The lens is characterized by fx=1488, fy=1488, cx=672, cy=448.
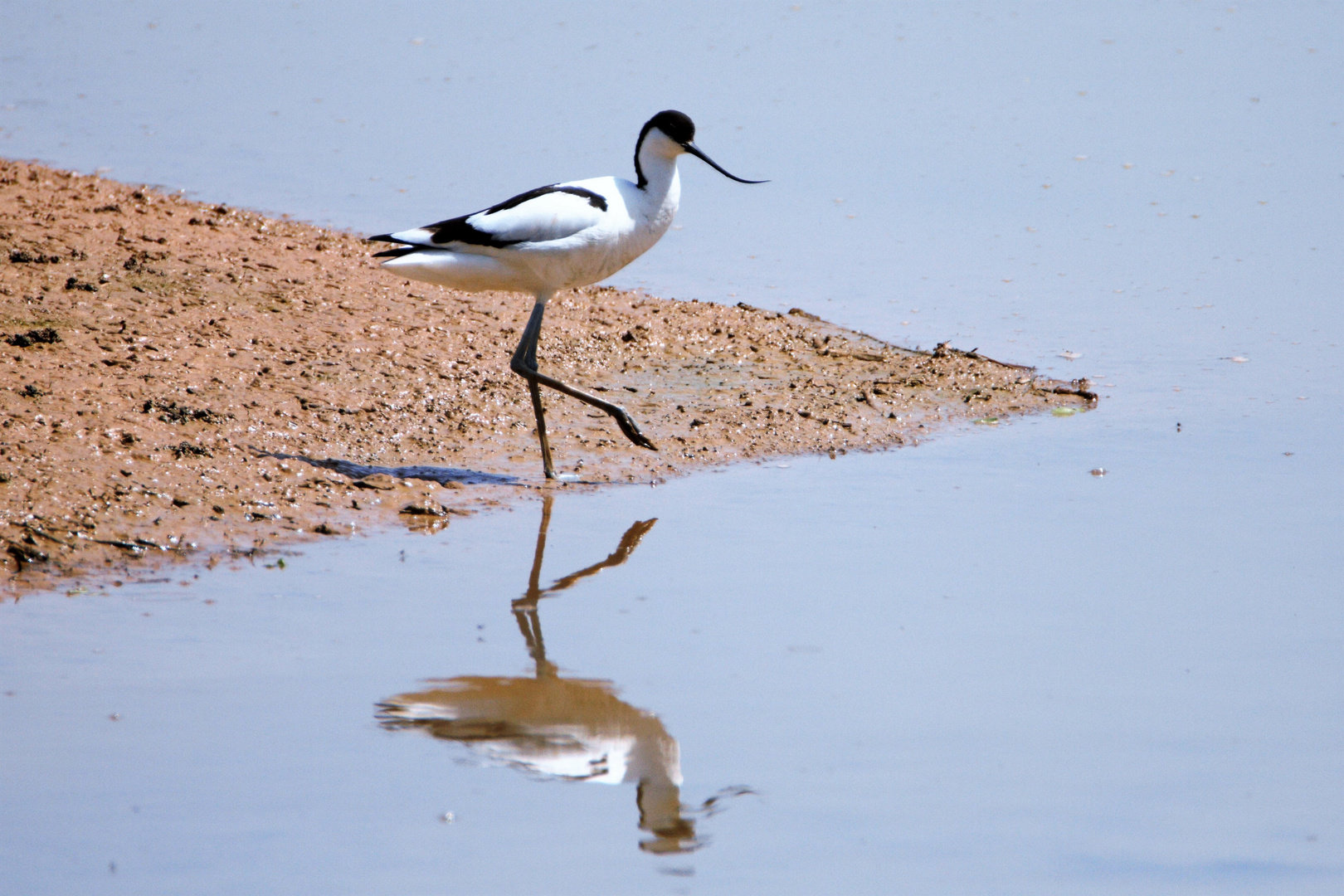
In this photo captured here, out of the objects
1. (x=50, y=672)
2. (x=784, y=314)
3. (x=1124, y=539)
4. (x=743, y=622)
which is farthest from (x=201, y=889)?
(x=784, y=314)

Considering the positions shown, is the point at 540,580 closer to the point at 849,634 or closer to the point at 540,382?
the point at 849,634

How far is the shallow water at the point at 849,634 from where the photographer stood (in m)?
3.32

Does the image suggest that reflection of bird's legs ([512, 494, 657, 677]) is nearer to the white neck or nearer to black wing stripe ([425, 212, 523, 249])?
black wing stripe ([425, 212, 523, 249])

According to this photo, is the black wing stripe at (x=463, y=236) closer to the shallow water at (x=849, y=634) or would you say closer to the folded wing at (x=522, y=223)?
the folded wing at (x=522, y=223)

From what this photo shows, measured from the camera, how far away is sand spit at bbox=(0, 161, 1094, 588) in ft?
16.9

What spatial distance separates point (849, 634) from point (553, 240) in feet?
7.13

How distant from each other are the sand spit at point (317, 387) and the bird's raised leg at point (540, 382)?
13 centimetres

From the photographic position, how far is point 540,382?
614 centimetres

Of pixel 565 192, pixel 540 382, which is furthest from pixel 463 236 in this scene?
pixel 540 382

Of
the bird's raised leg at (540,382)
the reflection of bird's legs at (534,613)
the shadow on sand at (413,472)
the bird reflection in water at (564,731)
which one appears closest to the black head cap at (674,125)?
the bird's raised leg at (540,382)

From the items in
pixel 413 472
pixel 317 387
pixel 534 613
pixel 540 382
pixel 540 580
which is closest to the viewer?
pixel 534 613

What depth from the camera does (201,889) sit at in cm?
308

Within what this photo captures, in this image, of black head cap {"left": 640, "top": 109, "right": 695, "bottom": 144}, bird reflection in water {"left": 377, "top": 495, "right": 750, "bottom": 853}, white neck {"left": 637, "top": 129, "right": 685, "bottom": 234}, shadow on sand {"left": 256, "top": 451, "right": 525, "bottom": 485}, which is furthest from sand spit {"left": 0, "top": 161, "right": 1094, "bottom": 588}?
bird reflection in water {"left": 377, "top": 495, "right": 750, "bottom": 853}

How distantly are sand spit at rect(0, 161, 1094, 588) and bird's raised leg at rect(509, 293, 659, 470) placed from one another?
0.13 metres
